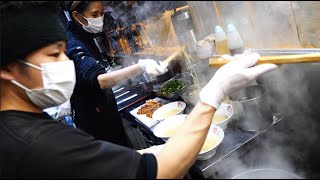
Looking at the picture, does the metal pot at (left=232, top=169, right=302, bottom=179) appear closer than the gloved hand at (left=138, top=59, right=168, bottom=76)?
Yes

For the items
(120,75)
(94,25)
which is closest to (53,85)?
(120,75)

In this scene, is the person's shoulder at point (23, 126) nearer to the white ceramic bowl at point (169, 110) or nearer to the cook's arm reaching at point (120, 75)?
the cook's arm reaching at point (120, 75)

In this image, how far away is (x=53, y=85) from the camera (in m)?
1.52

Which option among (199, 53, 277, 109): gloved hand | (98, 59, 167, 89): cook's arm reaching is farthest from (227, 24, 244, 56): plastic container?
(98, 59, 167, 89): cook's arm reaching

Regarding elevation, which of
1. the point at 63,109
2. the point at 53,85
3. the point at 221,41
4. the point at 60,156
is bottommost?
the point at 63,109

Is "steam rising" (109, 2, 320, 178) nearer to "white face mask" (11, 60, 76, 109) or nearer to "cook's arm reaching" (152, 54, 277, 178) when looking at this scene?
"cook's arm reaching" (152, 54, 277, 178)

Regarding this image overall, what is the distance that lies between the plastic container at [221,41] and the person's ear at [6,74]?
1.51 meters

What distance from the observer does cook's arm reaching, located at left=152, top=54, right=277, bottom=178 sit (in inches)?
50.0

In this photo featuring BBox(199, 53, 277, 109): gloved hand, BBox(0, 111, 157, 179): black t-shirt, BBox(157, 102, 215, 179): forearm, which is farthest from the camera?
BBox(199, 53, 277, 109): gloved hand

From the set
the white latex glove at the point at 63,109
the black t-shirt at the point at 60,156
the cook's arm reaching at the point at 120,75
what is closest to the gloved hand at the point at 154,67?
the cook's arm reaching at the point at 120,75

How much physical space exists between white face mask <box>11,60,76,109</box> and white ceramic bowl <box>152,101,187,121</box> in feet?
4.86

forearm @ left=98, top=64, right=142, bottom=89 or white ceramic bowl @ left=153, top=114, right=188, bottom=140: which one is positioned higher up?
forearm @ left=98, top=64, right=142, bottom=89

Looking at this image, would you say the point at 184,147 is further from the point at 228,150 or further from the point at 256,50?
the point at 256,50

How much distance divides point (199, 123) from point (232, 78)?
1.07 ft
